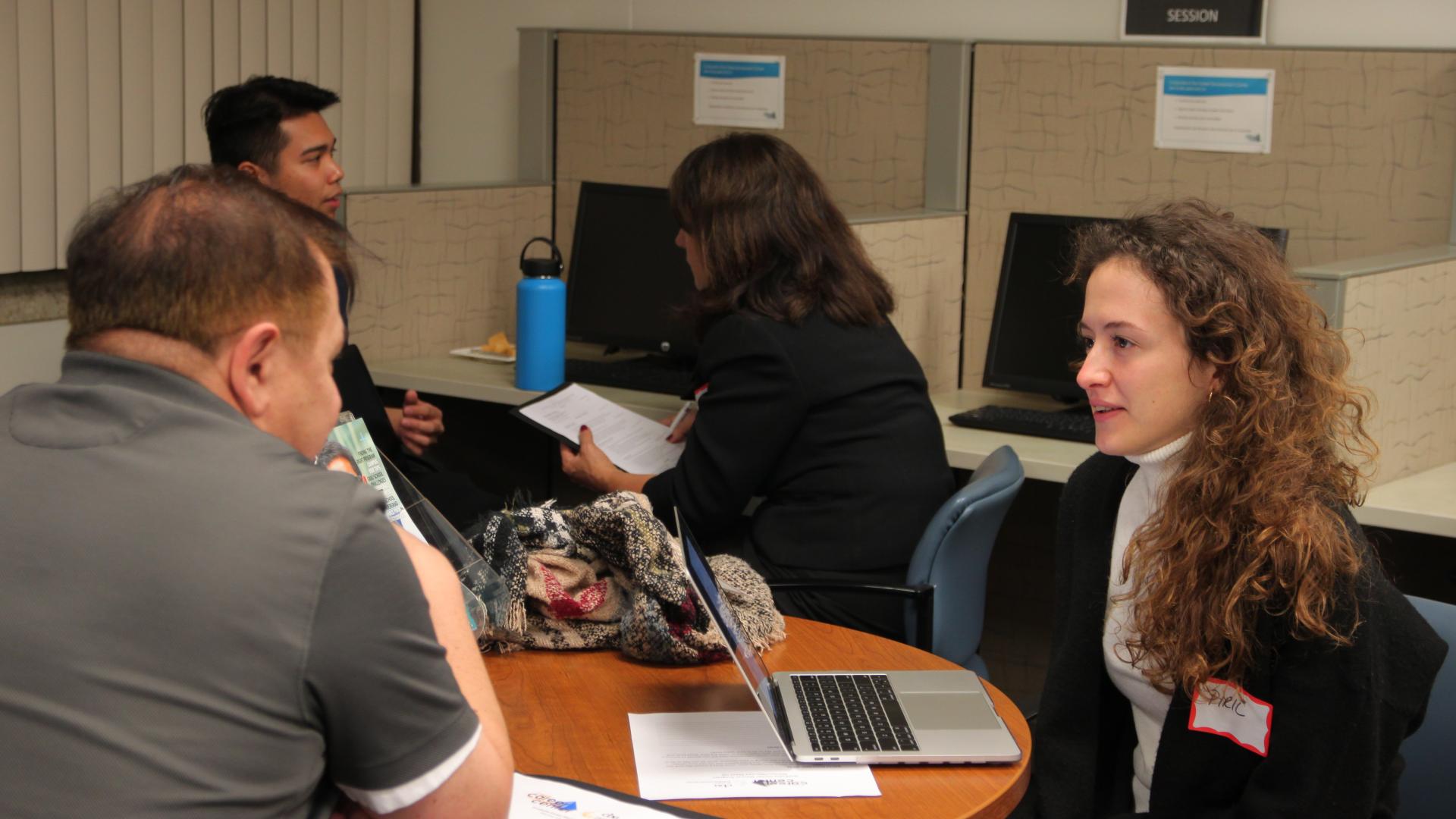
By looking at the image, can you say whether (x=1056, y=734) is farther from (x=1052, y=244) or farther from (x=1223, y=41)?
(x=1223, y=41)

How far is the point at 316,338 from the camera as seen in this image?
955mm

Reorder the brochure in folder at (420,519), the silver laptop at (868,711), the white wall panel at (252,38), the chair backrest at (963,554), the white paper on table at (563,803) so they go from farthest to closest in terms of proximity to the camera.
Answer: the white wall panel at (252,38), the chair backrest at (963,554), the brochure in folder at (420,519), the silver laptop at (868,711), the white paper on table at (563,803)

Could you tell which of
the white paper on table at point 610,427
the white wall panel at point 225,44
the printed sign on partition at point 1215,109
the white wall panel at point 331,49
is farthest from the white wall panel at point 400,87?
the printed sign on partition at point 1215,109

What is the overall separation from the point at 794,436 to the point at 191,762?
1482 millimetres

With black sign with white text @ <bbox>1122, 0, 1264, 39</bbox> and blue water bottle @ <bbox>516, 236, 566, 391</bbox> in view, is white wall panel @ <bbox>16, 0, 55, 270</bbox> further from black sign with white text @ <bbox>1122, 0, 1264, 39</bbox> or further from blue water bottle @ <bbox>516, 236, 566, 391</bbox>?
black sign with white text @ <bbox>1122, 0, 1264, 39</bbox>

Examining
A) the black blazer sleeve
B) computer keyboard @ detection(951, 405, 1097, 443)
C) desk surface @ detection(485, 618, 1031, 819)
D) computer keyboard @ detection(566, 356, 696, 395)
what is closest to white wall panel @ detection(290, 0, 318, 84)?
computer keyboard @ detection(566, 356, 696, 395)

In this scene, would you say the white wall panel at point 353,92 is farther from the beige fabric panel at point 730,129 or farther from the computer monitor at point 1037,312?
the computer monitor at point 1037,312

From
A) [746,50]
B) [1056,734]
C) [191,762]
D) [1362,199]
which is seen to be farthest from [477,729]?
[746,50]

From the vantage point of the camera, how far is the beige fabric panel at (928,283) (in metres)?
2.81

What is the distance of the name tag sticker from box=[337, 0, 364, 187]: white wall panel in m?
2.88

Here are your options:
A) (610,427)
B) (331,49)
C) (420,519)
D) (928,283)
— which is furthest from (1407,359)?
(331,49)

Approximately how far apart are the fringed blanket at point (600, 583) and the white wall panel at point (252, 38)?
2.23 m

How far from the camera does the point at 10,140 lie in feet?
9.84

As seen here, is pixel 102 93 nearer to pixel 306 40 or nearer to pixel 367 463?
pixel 306 40
